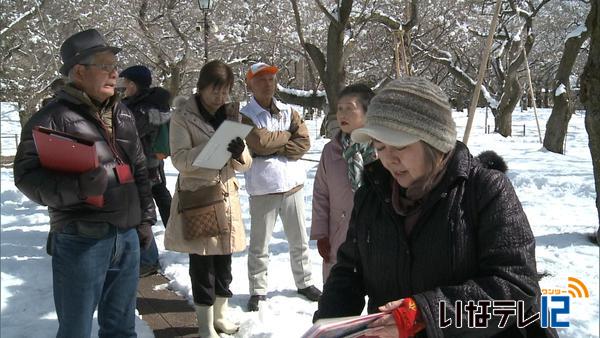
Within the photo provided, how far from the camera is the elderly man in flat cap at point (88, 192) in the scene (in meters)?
2.33

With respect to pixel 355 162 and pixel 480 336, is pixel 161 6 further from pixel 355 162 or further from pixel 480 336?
pixel 480 336

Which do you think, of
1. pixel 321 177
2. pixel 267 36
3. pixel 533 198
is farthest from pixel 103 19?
pixel 321 177

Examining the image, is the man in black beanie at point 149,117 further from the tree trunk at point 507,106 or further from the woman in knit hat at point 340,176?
the tree trunk at point 507,106

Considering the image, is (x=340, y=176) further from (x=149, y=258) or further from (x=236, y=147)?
(x=149, y=258)

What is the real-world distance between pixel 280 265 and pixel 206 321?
1.68 metres

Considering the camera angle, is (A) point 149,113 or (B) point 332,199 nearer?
(B) point 332,199

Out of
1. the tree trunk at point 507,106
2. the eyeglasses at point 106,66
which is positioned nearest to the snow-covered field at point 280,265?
the eyeglasses at point 106,66

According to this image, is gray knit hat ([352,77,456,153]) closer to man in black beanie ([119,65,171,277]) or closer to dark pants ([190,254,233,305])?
dark pants ([190,254,233,305])

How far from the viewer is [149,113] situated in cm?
482

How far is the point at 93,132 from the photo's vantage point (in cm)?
253

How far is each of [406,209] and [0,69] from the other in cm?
1552

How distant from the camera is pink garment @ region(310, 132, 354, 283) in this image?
320 cm

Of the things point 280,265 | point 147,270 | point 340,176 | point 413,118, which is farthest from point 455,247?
point 147,270

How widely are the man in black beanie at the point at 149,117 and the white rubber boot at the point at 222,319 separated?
155 cm
